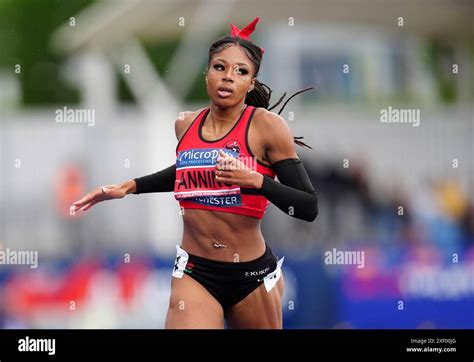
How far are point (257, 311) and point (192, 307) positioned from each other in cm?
43

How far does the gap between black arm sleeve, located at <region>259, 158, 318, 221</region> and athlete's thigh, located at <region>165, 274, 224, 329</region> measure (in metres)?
0.65

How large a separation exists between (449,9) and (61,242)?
19.4 ft

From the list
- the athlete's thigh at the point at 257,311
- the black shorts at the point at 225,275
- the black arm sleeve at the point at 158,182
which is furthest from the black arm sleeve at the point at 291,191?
the black arm sleeve at the point at 158,182

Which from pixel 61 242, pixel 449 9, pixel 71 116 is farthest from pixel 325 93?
pixel 61 242

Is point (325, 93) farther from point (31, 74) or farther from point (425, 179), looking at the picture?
point (31, 74)

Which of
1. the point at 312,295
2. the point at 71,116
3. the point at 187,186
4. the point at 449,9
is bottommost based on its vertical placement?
the point at 312,295

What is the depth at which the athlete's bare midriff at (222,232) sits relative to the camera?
5.54m

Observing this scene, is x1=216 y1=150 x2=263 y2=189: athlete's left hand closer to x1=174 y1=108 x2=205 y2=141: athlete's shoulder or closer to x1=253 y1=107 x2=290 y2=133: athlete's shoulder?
x1=253 y1=107 x2=290 y2=133: athlete's shoulder

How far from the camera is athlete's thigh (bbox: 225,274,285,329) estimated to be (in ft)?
18.6

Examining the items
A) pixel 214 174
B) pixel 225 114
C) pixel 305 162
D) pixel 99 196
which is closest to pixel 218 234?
pixel 214 174

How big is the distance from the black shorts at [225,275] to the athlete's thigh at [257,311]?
3 cm

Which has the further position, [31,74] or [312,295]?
[31,74]

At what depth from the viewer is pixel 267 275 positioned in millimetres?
5695

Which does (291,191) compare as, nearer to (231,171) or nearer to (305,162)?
(231,171)
